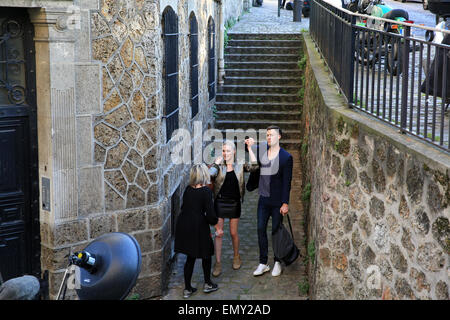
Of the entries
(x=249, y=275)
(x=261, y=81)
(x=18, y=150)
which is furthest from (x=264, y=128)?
(x=18, y=150)

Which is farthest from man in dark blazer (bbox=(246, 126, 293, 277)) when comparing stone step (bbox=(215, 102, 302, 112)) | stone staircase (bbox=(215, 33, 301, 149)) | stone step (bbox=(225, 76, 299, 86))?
stone step (bbox=(225, 76, 299, 86))

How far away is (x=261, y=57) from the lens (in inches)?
594

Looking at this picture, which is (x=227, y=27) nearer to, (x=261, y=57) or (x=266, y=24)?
(x=261, y=57)

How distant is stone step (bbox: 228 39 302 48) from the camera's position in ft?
50.9

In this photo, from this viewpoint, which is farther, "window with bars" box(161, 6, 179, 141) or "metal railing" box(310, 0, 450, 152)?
"window with bars" box(161, 6, 179, 141)

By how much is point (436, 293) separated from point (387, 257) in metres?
0.80

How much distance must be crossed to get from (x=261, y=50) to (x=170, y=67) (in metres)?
7.62

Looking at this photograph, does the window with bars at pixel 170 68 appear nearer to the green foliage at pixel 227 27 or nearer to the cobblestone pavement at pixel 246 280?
the cobblestone pavement at pixel 246 280

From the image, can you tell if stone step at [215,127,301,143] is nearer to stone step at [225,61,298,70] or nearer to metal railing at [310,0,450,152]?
stone step at [225,61,298,70]

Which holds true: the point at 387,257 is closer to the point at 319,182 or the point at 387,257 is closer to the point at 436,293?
the point at 436,293

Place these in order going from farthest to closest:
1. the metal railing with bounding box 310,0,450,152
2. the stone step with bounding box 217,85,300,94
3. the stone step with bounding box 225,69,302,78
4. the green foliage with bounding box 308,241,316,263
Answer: the stone step with bounding box 225,69,302,78, the stone step with bounding box 217,85,300,94, the green foliage with bounding box 308,241,316,263, the metal railing with bounding box 310,0,450,152

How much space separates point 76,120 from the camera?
634cm

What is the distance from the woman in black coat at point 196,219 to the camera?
22.9 ft

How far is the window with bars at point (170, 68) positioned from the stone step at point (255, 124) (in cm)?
496
